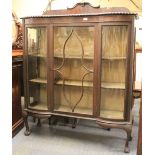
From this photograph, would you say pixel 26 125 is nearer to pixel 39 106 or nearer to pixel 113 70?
pixel 39 106

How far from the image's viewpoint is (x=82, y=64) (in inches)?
92.9

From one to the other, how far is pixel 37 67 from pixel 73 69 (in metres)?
0.48

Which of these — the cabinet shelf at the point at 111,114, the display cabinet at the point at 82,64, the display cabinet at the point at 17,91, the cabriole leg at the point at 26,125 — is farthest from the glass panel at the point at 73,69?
the display cabinet at the point at 17,91

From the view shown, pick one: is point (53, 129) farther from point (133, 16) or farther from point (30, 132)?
point (133, 16)

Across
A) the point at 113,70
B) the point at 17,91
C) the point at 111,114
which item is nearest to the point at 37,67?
the point at 17,91

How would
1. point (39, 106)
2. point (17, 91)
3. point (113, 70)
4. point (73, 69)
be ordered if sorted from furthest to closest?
point (17, 91) < point (39, 106) < point (73, 69) < point (113, 70)

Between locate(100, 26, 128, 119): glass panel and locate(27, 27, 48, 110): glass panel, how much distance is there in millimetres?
697

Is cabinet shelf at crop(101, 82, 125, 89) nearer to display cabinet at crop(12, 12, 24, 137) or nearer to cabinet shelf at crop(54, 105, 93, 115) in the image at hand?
cabinet shelf at crop(54, 105, 93, 115)

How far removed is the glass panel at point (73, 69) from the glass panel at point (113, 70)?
14cm

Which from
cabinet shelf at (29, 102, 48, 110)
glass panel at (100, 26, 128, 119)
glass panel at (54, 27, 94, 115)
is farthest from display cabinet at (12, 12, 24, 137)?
glass panel at (100, 26, 128, 119)

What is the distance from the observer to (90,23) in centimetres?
216

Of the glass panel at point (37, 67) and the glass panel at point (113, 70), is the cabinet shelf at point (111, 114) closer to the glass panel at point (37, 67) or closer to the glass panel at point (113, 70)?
the glass panel at point (113, 70)

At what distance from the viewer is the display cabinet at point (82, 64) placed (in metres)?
2.17
